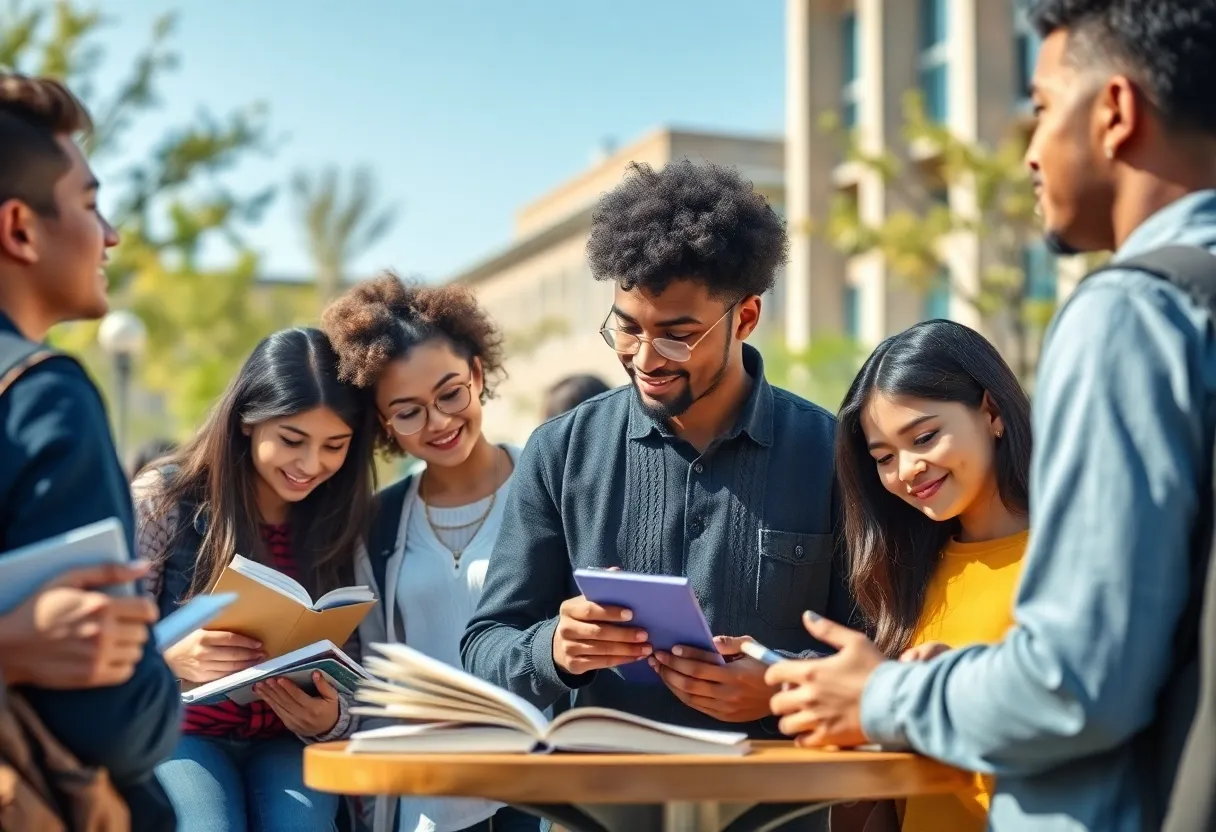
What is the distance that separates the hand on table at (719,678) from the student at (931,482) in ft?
1.65

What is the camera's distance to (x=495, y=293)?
154 feet

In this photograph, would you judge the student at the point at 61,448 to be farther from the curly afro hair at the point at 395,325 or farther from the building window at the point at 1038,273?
the building window at the point at 1038,273

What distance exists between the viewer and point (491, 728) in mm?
2414

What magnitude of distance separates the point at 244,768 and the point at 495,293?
142ft

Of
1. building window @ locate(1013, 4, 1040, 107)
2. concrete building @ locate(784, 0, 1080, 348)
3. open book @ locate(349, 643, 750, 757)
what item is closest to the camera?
open book @ locate(349, 643, 750, 757)

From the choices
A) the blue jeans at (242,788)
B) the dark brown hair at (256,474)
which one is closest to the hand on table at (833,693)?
the blue jeans at (242,788)

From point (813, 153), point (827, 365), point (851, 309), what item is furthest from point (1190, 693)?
point (813, 153)

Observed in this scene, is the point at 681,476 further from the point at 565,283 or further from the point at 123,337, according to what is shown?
the point at 565,283

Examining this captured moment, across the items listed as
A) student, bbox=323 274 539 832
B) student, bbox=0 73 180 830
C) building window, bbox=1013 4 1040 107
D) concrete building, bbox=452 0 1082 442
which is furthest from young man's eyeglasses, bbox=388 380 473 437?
building window, bbox=1013 4 1040 107

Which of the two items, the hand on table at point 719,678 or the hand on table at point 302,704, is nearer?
the hand on table at point 719,678

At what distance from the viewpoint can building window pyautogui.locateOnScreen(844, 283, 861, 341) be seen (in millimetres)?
26645

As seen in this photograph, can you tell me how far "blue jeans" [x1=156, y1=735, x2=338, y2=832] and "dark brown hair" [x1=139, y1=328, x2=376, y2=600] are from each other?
19.8 inches

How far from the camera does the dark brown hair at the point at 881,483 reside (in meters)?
3.36

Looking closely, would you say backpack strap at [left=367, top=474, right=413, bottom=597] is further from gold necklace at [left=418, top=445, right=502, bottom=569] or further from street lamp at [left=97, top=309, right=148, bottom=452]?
street lamp at [left=97, top=309, right=148, bottom=452]
